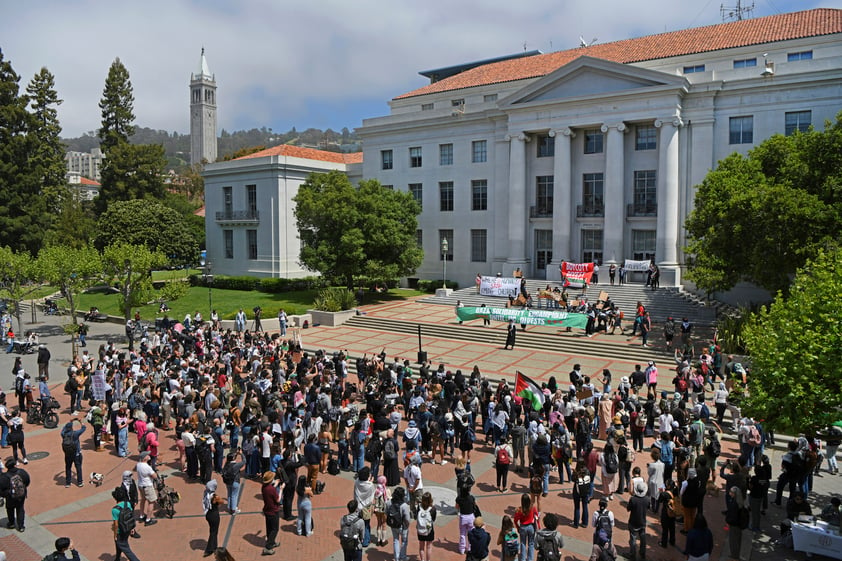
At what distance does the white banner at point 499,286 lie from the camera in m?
38.6

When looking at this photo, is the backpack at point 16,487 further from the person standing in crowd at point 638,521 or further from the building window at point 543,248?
the building window at point 543,248

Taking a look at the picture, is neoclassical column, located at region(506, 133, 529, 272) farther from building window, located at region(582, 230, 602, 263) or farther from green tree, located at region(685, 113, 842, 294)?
green tree, located at region(685, 113, 842, 294)

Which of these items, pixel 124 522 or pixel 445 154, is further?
pixel 445 154

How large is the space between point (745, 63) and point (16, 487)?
4721 centimetres

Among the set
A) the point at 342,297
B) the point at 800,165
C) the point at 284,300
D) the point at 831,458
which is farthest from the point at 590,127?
the point at 831,458

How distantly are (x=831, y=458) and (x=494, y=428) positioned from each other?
8.38 metres

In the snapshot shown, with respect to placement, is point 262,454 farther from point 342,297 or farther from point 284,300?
point 284,300

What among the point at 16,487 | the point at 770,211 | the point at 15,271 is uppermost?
the point at 770,211

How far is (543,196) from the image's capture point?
45375 millimetres

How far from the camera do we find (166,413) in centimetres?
1820

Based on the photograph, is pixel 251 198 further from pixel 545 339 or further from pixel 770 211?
pixel 770 211

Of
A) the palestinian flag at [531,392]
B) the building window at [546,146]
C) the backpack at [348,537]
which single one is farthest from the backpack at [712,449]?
the building window at [546,146]

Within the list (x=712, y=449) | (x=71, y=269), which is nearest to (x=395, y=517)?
(x=712, y=449)

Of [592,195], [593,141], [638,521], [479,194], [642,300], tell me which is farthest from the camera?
[479,194]
